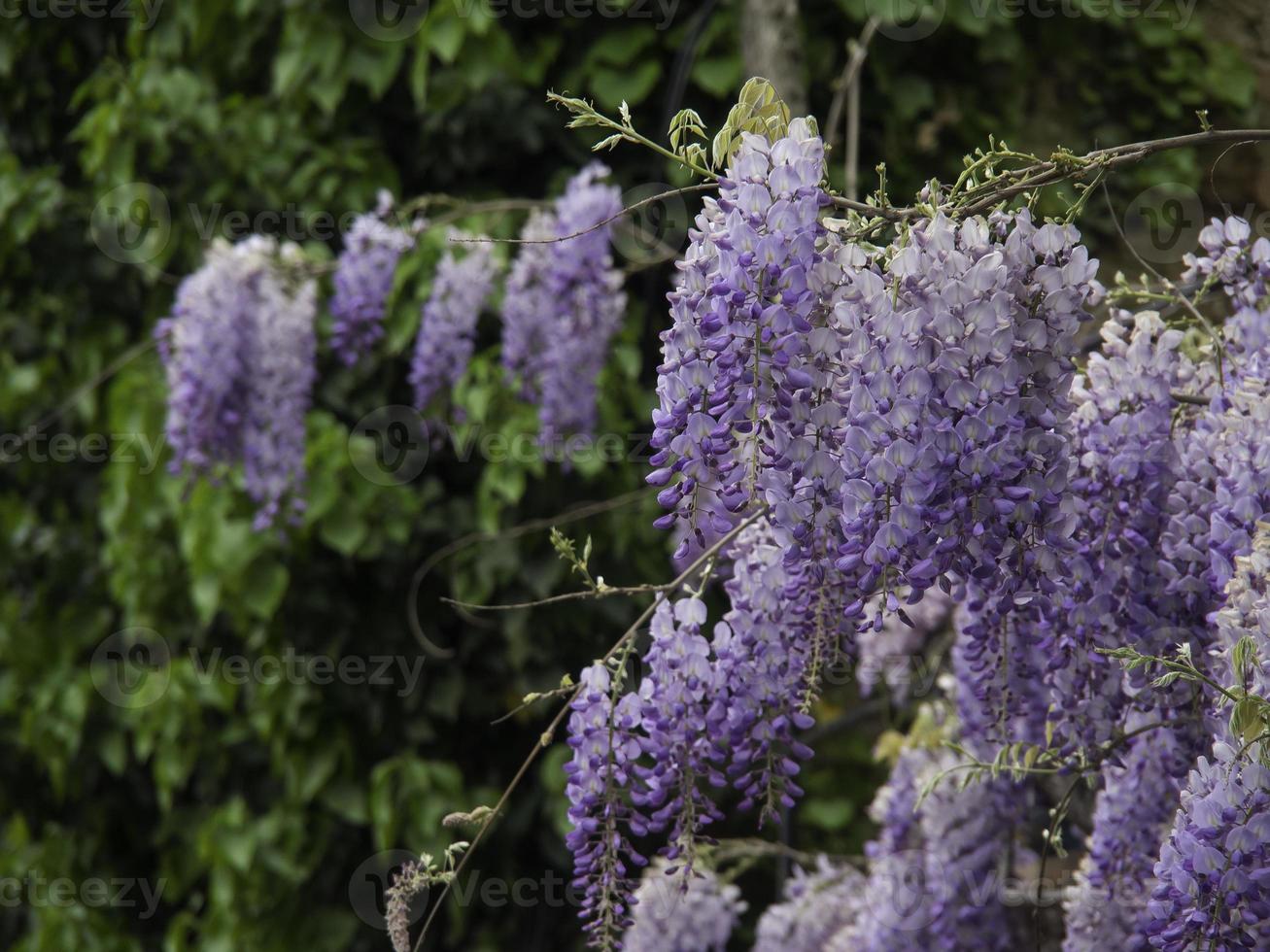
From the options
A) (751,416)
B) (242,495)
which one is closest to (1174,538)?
(751,416)

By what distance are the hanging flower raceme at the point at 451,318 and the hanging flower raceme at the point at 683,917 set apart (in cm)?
116

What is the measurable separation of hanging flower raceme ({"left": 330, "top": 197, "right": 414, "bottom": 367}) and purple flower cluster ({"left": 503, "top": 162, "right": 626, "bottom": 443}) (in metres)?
0.28

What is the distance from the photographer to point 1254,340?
1410 mm

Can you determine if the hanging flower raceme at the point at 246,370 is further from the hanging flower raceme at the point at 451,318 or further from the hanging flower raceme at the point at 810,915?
the hanging flower raceme at the point at 810,915

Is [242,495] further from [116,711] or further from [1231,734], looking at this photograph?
[1231,734]

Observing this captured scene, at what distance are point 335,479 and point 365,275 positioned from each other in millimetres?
512

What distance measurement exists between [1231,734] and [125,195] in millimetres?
3300

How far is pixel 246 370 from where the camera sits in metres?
2.90
